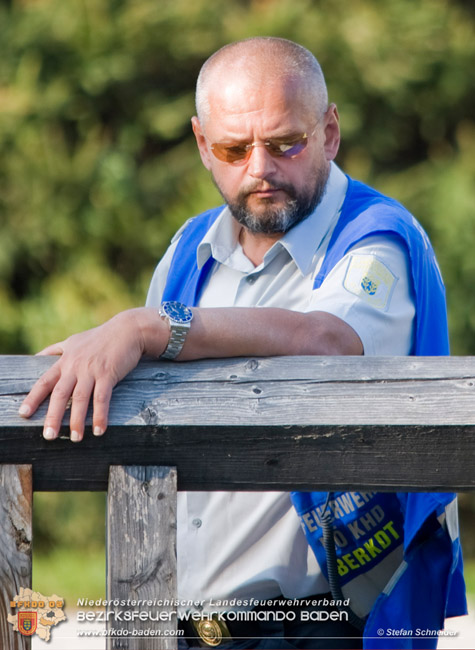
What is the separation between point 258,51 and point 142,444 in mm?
1080

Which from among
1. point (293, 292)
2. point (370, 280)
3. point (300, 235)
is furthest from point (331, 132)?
point (370, 280)

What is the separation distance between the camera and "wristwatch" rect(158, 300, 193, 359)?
4.58ft

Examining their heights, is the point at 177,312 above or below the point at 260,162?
below

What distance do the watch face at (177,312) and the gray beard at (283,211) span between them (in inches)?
24.2

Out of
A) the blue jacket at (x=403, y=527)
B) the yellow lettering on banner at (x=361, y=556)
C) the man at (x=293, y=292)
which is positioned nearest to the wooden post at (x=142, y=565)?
the man at (x=293, y=292)

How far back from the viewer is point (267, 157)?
199 cm

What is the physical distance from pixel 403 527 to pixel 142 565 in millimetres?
697

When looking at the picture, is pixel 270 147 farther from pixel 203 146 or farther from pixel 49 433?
pixel 49 433

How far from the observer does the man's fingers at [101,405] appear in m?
1.28

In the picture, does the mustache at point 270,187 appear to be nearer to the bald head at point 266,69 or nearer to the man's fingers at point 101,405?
the bald head at point 266,69

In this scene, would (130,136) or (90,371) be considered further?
(130,136)

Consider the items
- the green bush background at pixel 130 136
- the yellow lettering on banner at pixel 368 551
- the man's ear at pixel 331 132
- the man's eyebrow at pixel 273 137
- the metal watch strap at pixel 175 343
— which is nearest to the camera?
the metal watch strap at pixel 175 343

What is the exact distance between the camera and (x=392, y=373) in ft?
4.46

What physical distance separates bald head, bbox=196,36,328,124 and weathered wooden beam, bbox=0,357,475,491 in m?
0.86
